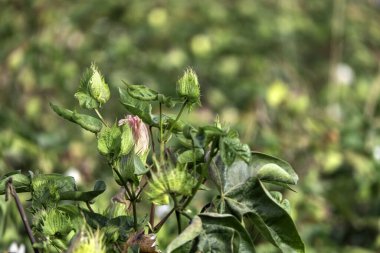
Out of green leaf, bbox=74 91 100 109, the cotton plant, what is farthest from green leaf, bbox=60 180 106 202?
green leaf, bbox=74 91 100 109

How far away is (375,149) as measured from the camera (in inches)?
112

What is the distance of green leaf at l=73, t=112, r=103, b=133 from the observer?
1.07 m

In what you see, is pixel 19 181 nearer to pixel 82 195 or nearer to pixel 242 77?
pixel 82 195

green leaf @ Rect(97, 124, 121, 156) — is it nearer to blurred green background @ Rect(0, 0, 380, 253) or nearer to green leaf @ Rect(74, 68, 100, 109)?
green leaf @ Rect(74, 68, 100, 109)

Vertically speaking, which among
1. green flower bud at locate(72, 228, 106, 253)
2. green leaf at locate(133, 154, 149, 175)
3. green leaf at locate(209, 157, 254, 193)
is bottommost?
green flower bud at locate(72, 228, 106, 253)

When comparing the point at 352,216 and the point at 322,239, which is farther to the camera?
the point at 352,216

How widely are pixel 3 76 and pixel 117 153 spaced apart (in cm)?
275

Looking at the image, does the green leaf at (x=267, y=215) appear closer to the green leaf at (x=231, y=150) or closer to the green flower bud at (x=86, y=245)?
the green leaf at (x=231, y=150)

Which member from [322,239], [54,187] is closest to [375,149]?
[322,239]

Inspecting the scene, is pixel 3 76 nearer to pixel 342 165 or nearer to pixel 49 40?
pixel 49 40

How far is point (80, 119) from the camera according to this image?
1071 mm

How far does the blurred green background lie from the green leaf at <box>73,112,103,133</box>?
1.37 meters

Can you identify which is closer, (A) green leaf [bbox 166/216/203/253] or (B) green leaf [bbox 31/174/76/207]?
(A) green leaf [bbox 166/216/203/253]

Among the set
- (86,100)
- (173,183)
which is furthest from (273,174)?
(86,100)
